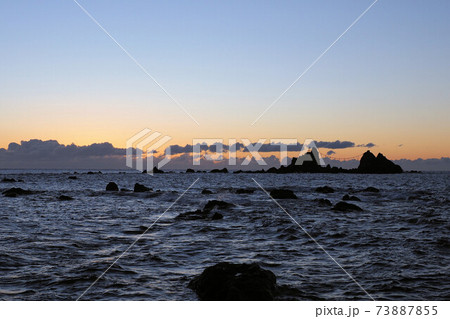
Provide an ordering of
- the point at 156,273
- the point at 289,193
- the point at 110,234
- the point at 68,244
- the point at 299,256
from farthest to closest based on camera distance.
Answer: the point at 289,193
the point at 110,234
the point at 68,244
the point at 299,256
the point at 156,273

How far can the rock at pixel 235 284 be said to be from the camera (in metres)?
8.23

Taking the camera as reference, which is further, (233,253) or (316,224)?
(316,224)

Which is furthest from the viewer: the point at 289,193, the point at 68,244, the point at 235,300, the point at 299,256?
the point at 289,193

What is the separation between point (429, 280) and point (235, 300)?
5733 mm

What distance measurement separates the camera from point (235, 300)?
7980 millimetres

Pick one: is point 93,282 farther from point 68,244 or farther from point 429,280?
point 429,280

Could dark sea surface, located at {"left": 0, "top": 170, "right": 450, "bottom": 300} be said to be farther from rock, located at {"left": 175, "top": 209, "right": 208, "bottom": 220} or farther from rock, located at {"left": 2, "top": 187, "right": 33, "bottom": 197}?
rock, located at {"left": 2, "top": 187, "right": 33, "bottom": 197}

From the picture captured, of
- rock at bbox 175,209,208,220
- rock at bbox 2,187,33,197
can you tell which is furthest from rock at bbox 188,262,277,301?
rock at bbox 2,187,33,197

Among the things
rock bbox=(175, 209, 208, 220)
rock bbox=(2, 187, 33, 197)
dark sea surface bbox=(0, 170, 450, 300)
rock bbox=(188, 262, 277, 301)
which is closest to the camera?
rock bbox=(188, 262, 277, 301)

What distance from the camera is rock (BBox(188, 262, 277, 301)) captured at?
27.0 feet

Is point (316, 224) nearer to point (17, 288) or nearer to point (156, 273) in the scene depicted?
point (156, 273)

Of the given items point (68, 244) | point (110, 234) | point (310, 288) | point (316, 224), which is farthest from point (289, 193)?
point (310, 288)

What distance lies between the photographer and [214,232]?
18531mm

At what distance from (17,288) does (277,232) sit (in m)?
11.8
